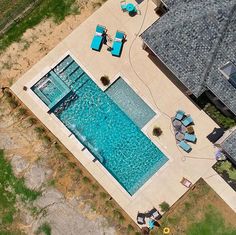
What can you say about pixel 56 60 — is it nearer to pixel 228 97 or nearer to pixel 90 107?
pixel 90 107

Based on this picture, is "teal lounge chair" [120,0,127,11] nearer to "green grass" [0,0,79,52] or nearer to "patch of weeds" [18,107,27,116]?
"green grass" [0,0,79,52]

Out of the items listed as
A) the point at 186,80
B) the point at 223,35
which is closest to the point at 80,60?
the point at 186,80

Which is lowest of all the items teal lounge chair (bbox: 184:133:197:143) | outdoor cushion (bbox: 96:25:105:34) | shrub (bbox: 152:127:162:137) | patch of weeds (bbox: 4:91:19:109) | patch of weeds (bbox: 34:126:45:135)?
teal lounge chair (bbox: 184:133:197:143)

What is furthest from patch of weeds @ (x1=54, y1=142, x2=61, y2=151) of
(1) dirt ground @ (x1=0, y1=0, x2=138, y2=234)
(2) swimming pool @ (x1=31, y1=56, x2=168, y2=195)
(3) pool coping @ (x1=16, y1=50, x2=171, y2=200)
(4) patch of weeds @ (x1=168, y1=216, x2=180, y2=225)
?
(4) patch of weeds @ (x1=168, y1=216, x2=180, y2=225)

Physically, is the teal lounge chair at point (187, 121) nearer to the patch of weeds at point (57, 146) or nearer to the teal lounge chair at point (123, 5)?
the patch of weeds at point (57, 146)

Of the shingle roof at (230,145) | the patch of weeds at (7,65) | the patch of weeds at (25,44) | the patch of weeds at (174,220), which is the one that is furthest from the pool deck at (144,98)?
the shingle roof at (230,145)
